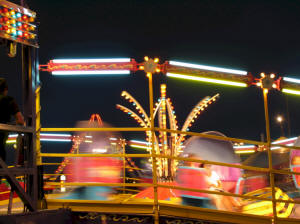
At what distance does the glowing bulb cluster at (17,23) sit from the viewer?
493 cm

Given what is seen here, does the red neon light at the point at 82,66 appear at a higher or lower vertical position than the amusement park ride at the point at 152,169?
higher

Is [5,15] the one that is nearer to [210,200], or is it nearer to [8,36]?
[8,36]

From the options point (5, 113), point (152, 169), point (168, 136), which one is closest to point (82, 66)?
point (5, 113)

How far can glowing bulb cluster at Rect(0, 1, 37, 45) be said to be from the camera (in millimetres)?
4930

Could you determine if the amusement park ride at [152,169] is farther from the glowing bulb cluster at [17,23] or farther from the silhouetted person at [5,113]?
the silhouetted person at [5,113]

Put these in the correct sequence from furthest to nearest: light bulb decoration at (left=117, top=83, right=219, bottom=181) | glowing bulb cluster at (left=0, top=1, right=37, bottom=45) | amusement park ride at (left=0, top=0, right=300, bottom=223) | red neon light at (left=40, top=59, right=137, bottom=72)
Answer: light bulb decoration at (left=117, top=83, right=219, bottom=181), red neon light at (left=40, top=59, right=137, bottom=72), amusement park ride at (left=0, top=0, right=300, bottom=223), glowing bulb cluster at (left=0, top=1, right=37, bottom=45)

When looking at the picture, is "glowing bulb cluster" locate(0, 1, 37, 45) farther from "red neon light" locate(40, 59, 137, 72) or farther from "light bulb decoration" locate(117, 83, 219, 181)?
"light bulb decoration" locate(117, 83, 219, 181)

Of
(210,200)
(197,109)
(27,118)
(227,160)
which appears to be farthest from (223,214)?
(197,109)

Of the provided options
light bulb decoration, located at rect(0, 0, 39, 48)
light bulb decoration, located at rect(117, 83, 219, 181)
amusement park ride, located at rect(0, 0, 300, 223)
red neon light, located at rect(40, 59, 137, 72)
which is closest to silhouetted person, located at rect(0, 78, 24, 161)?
amusement park ride, located at rect(0, 0, 300, 223)

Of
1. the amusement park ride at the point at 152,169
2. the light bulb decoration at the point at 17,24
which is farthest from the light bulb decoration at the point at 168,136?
the light bulb decoration at the point at 17,24

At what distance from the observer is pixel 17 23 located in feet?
16.9

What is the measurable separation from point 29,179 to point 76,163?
1459 millimetres

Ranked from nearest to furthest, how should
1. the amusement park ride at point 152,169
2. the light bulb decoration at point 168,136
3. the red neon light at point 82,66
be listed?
the amusement park ride at point 152,169
the red neon light at point 82,66
the light bulb decoration at point 168,136

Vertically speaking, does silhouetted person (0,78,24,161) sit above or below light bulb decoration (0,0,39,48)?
below
